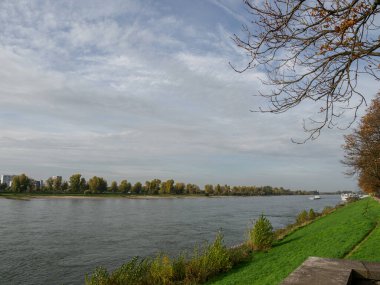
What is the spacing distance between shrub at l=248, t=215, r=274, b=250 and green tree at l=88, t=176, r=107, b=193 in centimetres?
14271

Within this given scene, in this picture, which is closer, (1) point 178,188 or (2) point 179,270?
(2) point 179,270

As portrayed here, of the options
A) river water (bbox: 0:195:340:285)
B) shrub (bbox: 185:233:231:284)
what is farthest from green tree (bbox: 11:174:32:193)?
shrub (bbox: 185:233:231:284)

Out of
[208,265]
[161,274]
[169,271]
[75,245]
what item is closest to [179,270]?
[169,271]

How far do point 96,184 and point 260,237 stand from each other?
14430cm

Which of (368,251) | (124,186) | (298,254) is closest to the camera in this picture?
(368,251)

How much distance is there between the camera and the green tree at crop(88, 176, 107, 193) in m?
157

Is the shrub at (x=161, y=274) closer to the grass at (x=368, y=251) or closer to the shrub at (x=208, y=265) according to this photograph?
the shrub at (x=208, y=265)

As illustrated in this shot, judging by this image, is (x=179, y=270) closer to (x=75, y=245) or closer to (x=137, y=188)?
(x=75, y=245)

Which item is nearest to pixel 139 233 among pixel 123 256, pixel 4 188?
pixel 123 256

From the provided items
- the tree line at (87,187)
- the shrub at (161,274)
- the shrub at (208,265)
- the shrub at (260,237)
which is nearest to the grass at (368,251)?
the shrub at (208,265)

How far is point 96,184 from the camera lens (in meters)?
158

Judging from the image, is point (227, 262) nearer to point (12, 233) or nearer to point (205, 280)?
point (205, 280)

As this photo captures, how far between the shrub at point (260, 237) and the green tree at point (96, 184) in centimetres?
14271

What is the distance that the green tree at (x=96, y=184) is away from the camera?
516 feet
